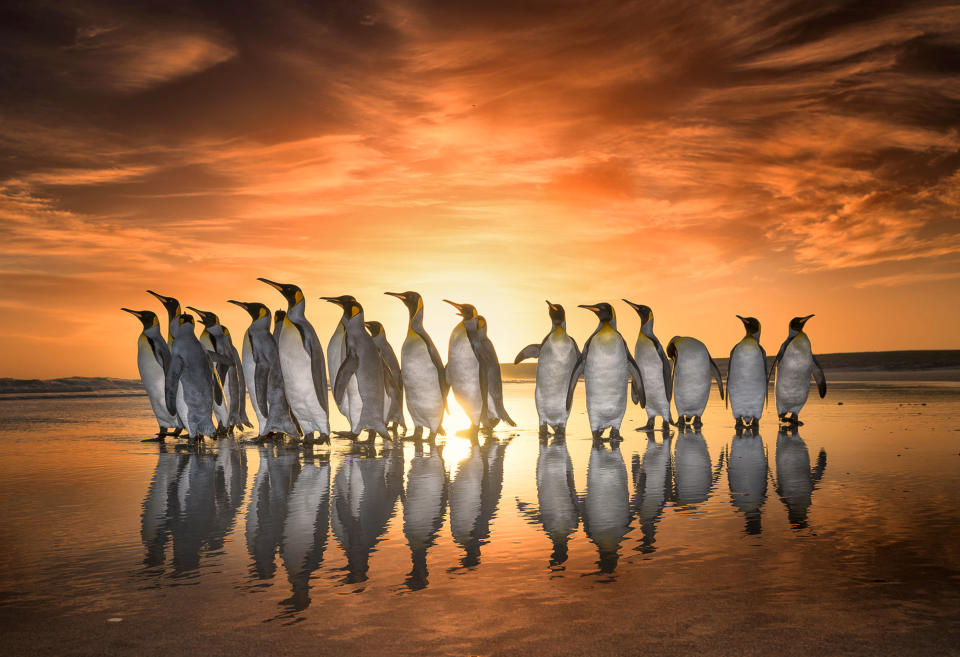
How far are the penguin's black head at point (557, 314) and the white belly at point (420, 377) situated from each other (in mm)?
1931

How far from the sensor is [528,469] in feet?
Result: 26.3

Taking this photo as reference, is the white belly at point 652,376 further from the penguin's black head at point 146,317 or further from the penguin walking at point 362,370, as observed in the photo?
the penguin's black head at point 146,317

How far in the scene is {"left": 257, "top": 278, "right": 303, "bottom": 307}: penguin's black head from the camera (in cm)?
1088

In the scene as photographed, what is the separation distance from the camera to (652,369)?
13.0 metres

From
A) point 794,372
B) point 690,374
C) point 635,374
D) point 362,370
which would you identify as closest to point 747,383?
point 690,374

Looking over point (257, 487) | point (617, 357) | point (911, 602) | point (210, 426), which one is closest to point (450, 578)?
point (911, 602)

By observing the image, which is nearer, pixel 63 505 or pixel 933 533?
pixel 933 533

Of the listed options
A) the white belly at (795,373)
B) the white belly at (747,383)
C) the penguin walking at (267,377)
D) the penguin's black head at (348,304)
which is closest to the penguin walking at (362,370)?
the penguin's black head at (348,304)

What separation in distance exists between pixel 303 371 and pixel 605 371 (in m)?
4.07

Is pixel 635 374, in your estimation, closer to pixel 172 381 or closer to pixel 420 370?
pixel 420 370

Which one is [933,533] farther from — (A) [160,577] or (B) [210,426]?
(B) [210,426]

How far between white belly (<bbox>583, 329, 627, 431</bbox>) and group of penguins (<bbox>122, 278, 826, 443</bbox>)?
14 mm

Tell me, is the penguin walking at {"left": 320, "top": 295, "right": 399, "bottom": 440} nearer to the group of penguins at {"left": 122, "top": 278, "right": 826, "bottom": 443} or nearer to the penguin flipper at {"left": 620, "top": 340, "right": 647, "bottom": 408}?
the group of penguins at {"left": 122, "top": 278, "right": 826, "bottom": 443}

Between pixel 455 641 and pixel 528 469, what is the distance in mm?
4988
